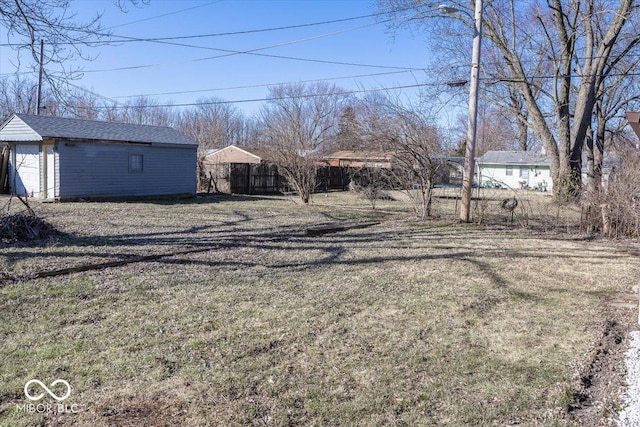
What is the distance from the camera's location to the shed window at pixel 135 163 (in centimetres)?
1955

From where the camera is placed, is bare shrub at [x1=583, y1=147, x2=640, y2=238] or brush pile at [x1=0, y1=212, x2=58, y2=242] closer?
brush pile at [x1=0, y1=212, x2=58, y2=242]

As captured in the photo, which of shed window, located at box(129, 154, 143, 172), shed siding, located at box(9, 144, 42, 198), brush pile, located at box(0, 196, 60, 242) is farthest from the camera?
shed window, located at box(129, 154, 143, 172)

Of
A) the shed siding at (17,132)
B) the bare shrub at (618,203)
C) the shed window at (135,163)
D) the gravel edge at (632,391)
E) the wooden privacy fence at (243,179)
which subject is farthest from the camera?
the wooden privacy fence at (243,179)

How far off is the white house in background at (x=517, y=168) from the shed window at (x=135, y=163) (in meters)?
30.0

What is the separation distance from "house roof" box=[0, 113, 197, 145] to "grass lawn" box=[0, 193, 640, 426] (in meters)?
Answer: 9.10

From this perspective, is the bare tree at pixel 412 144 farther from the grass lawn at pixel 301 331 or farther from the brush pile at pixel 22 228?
the brush pile at pixel 22 228

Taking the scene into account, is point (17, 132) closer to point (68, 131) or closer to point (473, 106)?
point (68, 131)

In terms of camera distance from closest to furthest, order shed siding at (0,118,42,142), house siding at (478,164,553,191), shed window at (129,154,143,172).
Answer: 1. shed siding at (0,118,42,142)
2. shed window at (129,154,143,172)
3. house siding at (478,164,553,191)

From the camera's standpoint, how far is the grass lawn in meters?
3.29

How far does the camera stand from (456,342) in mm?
4605

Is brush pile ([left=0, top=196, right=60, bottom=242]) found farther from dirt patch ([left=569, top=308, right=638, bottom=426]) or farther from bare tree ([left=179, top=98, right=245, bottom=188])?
bare tree ([left=179, top=98, right=245, bottom=188])

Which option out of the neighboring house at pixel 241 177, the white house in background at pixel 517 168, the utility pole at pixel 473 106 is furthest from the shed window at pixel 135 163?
the white house in background at pixel 517 168

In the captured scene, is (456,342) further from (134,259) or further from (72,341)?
(134,259)

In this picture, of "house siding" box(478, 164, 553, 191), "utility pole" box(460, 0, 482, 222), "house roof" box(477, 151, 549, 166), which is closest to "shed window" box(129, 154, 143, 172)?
"utility pole" box(460, 0, 482, 222)
